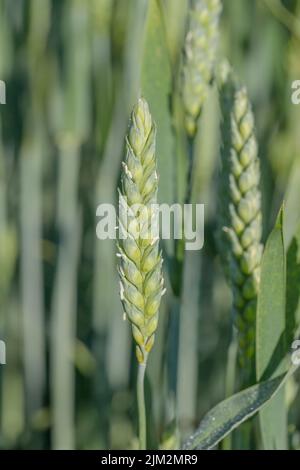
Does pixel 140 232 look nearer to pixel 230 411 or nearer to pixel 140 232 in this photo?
pixel 140 232

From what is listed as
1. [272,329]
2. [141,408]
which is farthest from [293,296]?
[141,408]

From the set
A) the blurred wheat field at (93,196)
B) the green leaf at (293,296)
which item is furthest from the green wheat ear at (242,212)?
the blurred wheat field at (93,196)

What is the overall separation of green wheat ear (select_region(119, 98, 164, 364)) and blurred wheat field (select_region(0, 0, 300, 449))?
324mm

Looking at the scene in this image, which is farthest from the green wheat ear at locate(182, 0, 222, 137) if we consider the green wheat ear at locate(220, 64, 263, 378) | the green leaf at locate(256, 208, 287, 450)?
the green leaf at locate(256, 208, 287, 450)

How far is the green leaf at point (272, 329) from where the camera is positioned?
0.54 meters

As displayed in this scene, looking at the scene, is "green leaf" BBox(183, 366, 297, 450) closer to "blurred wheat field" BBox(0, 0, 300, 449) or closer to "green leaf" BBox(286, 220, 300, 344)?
"green leaf" BBox(286, 220, 300, 344)

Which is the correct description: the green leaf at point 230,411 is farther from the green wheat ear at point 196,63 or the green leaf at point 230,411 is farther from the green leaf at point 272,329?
the green wheat ear at point 196,63

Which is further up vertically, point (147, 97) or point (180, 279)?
point (147, 97)

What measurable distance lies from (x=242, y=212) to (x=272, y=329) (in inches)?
3.4

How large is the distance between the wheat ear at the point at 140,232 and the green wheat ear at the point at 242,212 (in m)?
0.10

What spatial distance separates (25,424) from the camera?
1020mm
